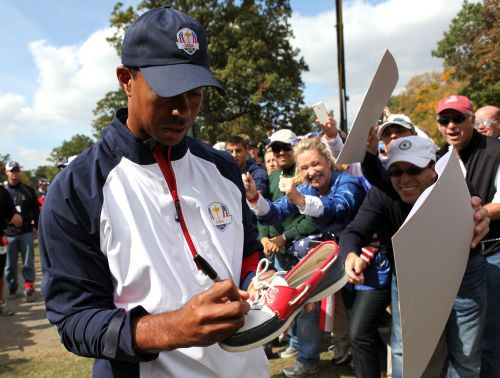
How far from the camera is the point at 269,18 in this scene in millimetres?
26062

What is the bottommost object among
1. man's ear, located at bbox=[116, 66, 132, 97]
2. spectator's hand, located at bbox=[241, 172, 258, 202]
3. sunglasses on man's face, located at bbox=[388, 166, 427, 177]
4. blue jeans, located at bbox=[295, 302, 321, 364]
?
blue jeans, located at bbox=[295, 302, 321, 364]

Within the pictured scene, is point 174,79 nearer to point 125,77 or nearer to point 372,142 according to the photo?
point 125,77

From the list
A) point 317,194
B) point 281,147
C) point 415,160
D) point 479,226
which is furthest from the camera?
point 281,147

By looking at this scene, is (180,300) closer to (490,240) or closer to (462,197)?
(462,197)

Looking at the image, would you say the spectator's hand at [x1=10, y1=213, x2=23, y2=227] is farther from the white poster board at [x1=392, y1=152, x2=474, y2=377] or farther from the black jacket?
the white poster board at [x1=392, y1=152, x2=474, y2=377]

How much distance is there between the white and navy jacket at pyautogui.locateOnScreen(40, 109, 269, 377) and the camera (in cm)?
117

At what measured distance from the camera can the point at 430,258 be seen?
168 cm

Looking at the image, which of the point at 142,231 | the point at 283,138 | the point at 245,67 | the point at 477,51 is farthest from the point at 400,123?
the point at 245,67

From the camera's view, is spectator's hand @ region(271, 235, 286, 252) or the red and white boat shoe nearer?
the red and white boat shoe

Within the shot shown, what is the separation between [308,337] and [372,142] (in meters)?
2.11

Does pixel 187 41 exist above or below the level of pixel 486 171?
above

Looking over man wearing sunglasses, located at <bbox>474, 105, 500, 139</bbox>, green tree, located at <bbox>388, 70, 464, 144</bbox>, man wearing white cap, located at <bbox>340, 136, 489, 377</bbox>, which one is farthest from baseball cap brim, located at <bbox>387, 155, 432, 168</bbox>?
green tree, located at <bbox>388, 70, 464, 144</bbox>

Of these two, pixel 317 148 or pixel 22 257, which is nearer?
pixel 317 148

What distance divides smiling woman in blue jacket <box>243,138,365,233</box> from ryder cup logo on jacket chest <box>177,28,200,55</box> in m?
1.97
